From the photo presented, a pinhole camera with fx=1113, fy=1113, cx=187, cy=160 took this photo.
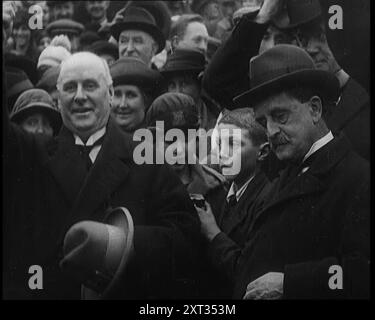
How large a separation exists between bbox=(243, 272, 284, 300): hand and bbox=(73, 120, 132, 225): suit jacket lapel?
42.0 inches

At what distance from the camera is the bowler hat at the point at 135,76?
7078 millimetres

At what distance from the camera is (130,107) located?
7.08m

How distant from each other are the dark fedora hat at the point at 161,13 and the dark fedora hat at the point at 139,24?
2 cm

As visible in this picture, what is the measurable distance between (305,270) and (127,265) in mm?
1094

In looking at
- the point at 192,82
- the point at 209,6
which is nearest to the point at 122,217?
the point at 192,82

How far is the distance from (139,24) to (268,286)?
191 cm

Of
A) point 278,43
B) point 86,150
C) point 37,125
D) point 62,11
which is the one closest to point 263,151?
point 278,43

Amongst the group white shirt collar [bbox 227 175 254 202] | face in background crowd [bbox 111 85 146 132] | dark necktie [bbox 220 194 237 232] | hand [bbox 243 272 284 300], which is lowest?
hand [bbox 243 272 284 300]

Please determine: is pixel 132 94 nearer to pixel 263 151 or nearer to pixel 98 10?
pixel 98 10

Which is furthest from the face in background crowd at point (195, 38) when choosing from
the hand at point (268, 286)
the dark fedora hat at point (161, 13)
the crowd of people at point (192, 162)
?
the hand at point (268, 286)

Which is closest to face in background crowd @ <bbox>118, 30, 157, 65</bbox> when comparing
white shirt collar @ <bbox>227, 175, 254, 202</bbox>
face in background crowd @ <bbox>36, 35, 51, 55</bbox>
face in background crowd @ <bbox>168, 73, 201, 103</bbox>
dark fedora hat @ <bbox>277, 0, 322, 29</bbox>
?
face in background crowd @ <bbox>168, 73, 201, 103</bbox>

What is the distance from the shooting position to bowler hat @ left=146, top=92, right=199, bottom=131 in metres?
7.04

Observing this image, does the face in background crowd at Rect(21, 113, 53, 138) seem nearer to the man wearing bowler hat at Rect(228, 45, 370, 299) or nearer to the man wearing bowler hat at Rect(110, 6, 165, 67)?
the man wearing bowler hat at Rect(110, 6, 165, 67)

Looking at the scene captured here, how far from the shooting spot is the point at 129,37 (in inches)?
287
